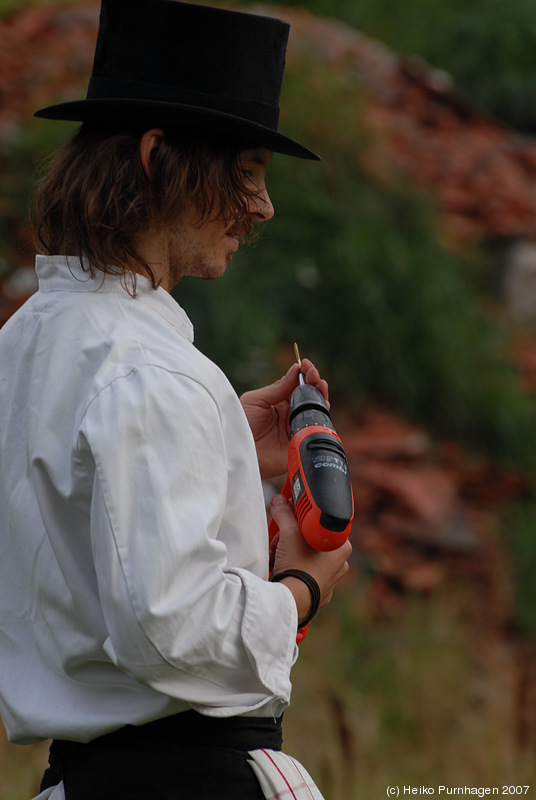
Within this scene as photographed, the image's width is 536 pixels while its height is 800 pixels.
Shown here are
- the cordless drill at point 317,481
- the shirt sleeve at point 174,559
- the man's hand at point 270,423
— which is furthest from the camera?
the man's hand at point 270,423

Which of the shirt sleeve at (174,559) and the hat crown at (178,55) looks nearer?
the shirt sleeve at (174,559)

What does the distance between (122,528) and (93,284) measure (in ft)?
1.55

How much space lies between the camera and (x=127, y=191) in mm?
1707

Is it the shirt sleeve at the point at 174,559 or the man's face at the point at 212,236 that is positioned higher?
the man's face at the point at 212,236

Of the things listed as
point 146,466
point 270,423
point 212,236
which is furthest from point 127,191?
point 270,423

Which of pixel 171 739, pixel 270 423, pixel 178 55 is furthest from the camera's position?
pixel 270 423

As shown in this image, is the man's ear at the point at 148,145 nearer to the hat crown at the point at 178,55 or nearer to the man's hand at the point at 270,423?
the hat crown at the point at 178,55

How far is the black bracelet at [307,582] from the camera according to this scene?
171 centimetres

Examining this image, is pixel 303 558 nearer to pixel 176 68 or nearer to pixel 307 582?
pixel 307 582

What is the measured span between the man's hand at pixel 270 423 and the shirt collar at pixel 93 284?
22.1 inches

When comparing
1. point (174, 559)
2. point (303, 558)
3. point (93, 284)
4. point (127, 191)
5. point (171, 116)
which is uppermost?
point (171, 116)

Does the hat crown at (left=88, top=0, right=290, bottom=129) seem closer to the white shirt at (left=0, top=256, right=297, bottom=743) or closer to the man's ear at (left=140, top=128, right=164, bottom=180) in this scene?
the man's ear at (left=140, top=128, right=164, bottom=180)

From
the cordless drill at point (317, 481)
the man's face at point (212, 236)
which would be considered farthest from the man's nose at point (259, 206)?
the cordless drill at point (317, 481)

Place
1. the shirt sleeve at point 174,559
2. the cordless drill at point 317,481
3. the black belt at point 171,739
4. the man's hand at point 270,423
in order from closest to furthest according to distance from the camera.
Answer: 1. the shirt sleeve at point 174,559
2. the black belt at point 171,739
3. the cordless drill at point 317,481
4. the man's hand at point 270,423
